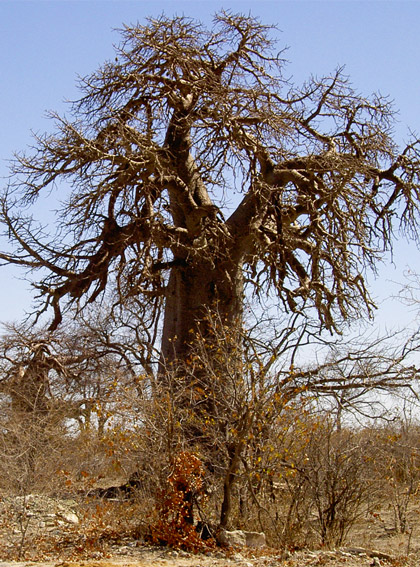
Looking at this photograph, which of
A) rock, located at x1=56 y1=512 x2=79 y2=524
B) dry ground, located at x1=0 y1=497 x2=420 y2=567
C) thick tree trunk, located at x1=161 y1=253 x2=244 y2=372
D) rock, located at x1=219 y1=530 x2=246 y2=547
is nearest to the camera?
dry ground, located at x1=0 y1=497 x2=420 y2=567

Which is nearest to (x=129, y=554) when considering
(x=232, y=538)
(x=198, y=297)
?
(x=232, y=538)

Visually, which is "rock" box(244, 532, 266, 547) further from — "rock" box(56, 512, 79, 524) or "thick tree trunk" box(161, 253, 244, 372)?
"thick tree trunk" box(161, 253, 244, 372)

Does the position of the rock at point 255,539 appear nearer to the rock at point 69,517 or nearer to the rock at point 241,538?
the rock at point 241,538

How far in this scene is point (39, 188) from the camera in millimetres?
9680

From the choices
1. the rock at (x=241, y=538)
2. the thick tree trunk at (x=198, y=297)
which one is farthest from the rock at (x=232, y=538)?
the thick tree trunk at (x=198, y=297)

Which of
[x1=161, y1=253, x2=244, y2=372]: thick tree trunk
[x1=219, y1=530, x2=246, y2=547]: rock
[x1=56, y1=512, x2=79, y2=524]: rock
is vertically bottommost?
[x1=219, y1=530, x2=246, y2=547]: rock

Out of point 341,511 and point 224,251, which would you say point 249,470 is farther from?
point 224,251

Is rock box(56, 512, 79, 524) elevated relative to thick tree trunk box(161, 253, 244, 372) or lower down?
lower down

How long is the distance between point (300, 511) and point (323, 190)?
4.26 meters

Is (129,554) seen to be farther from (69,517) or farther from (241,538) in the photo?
(69,517)

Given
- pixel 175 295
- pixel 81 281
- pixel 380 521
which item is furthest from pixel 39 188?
pixel 380 521

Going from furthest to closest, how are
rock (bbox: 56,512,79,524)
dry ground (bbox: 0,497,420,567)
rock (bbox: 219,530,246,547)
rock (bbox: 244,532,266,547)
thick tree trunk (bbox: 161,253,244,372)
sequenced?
1. thick tree trunk (bbox: 161,253,244,372)
2. rock (bbox: 56,512,79,524)
3. rock (bbox: 244,532,266,547)
4. rock (bbox: 219,530,246,547)
5. dry ground (bbox: 0,497,420,567)

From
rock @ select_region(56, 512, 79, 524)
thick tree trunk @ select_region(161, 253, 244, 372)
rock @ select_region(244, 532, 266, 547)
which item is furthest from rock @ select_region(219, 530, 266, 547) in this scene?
thick tree trunk @ select_region(161, 253, 244, 372)

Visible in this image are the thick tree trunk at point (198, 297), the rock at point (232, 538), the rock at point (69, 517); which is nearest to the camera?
the rock at point (232, 538)
